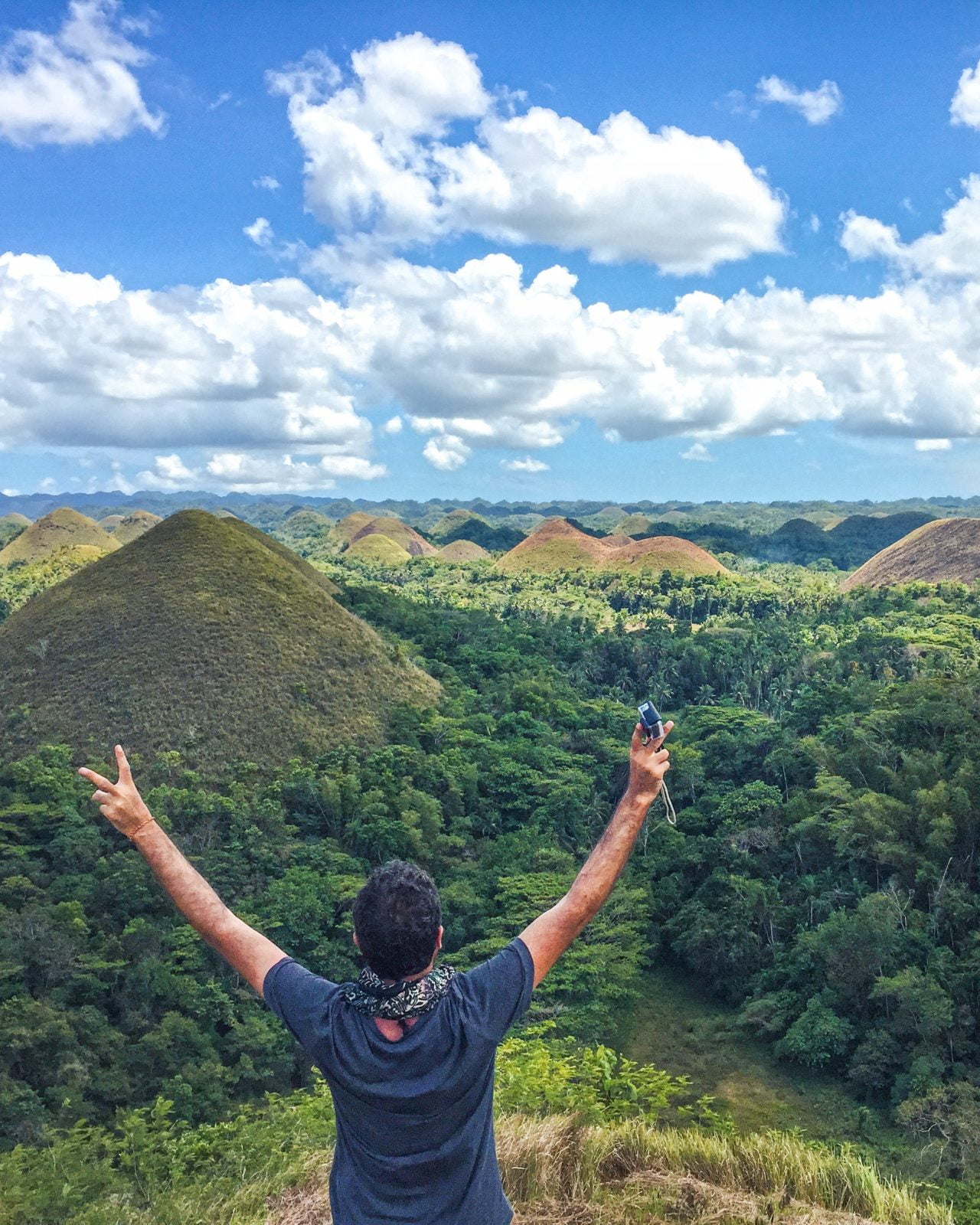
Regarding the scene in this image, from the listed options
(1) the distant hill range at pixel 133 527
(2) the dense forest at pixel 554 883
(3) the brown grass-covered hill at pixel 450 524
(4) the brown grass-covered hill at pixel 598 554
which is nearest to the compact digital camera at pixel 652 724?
(2) the dense forest at pixel 554 883

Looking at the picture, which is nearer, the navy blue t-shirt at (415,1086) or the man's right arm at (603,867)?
the navy blue t-shirt at (415,1086)

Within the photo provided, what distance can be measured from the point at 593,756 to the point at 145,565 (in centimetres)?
1926

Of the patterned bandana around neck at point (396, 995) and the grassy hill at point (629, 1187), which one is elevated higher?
the patterned bandana around neck at point (396, 995)

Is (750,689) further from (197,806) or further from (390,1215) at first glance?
(390,1215)

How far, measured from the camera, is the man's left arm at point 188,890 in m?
2.10

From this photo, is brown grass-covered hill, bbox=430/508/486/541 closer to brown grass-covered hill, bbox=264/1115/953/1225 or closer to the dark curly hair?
brown grass-covered hill, bbox=264/1115/953/1225

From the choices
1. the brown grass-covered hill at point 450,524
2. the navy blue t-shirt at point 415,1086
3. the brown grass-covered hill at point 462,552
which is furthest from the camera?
the brown grass-covered hill at point 450,524

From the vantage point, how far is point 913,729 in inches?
945

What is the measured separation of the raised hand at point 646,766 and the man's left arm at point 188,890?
96 cm

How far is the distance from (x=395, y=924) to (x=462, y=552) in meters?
110

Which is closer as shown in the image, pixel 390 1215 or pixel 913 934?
pixel 390 1215

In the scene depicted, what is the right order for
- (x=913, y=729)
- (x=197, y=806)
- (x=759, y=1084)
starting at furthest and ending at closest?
(x=913, y=729) < (x=197, y=806) < (x=759, y=1084)

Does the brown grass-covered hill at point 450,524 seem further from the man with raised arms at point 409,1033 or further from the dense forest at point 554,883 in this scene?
the man with raised arms at point 409,1033

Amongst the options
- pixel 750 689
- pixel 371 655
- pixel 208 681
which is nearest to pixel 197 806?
pixel 208 681
